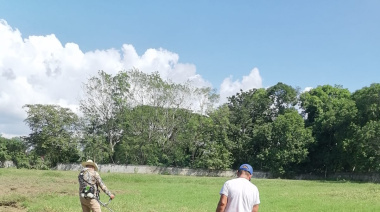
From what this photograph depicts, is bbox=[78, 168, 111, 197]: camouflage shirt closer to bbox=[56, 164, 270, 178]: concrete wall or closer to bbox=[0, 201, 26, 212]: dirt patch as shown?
bbox=[0, 201, 26, 212]: dirt patch

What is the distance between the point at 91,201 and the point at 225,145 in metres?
44.6

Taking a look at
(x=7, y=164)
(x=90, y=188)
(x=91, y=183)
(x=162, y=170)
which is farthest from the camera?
(x=7, y=164)

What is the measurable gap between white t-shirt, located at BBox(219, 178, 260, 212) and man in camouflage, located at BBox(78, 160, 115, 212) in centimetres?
459

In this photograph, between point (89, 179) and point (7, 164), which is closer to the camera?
point (89, 179)

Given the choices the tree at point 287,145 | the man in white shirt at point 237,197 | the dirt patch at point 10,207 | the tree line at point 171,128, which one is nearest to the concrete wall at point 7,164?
the tree line at point 171,128

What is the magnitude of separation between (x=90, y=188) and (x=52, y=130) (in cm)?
4904

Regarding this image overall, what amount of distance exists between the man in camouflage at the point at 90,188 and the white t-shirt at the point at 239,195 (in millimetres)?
4592

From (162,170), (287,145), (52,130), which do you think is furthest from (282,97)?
(52,130)

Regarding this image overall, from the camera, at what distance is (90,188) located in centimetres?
942

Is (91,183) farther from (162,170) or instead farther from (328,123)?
(162,170)

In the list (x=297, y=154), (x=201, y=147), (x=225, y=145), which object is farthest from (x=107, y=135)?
(x=297, y=154)

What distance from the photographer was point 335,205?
611 inches

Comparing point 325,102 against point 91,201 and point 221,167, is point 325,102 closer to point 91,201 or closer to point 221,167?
point 221,167

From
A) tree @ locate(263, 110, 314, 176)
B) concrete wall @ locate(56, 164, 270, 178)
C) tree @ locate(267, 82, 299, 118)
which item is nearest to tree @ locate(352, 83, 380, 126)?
tree @ locate(263, 110, 314, 176)
